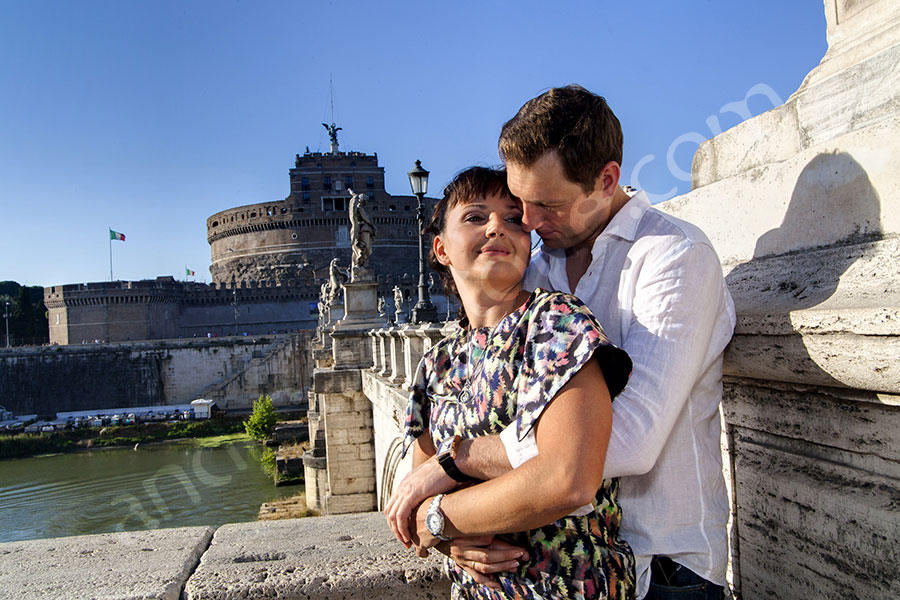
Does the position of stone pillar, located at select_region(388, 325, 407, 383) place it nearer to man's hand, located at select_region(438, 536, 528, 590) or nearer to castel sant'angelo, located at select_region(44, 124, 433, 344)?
man's hand, located at select_region(438, 536, 528, 590)

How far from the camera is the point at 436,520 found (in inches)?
54.8

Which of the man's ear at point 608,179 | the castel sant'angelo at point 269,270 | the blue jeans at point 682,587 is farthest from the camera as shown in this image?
the castel sant'angelo at point 269,270

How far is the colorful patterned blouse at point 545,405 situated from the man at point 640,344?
0.16ft

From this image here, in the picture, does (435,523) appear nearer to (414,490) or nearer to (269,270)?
(414,490)

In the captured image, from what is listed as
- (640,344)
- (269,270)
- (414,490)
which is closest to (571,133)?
(640,344)

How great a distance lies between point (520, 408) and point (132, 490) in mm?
21602

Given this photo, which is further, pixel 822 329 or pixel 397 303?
pixel 397 303

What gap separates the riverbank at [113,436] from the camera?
2623cm

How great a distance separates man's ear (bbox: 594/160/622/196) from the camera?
1449 millimetres

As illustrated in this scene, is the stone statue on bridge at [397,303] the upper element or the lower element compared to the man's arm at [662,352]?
upper

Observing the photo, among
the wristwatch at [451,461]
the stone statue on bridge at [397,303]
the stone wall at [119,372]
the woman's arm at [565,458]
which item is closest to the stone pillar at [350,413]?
the wristwatch at [451,461]

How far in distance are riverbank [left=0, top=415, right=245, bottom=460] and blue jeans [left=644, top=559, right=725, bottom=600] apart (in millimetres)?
27623

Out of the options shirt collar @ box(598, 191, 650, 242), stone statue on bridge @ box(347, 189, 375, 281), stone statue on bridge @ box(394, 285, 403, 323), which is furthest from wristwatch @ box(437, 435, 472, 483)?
stone statue on bridge @ box(394, 285, 403, 323)

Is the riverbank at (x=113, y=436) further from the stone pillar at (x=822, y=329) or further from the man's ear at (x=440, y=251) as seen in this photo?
the stone pillar at (x=822, y=329)
